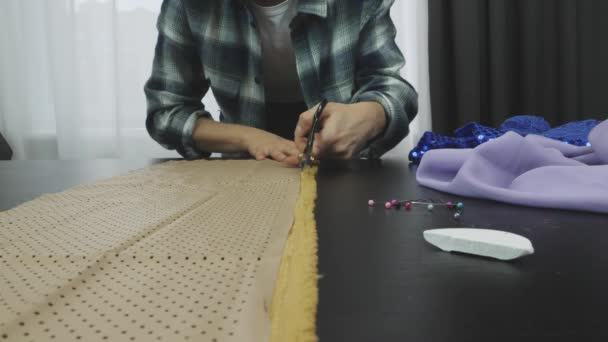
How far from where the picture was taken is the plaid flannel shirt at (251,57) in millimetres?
1067

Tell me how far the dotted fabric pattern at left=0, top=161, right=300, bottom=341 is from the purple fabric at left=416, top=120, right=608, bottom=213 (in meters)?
0.17

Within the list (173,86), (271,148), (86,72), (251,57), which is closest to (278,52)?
(251,57)

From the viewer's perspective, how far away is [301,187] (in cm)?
55

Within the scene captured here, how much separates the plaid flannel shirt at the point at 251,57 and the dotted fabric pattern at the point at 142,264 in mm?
568

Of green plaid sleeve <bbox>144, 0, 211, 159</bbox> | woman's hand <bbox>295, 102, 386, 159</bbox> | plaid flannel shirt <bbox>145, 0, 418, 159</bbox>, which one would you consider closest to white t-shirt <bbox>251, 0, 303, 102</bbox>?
plaid flannel shirt <bbox>145, 0, 418, 159</bbox>

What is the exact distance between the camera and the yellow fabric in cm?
19

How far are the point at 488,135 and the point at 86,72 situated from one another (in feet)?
5.56

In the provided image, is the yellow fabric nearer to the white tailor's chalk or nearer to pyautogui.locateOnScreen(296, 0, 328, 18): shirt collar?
the white tailor's chalk

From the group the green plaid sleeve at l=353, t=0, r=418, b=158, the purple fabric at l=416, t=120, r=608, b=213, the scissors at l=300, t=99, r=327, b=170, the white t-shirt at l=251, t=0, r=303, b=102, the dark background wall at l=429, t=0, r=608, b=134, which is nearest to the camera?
the purple fabric at l=416, t=120, r=608, b=213

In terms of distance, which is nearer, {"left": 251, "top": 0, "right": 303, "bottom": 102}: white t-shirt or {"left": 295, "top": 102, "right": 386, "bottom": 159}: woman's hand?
{"left": 295, "top": 102, "right": 386, "bottom": 159}: woman's hand

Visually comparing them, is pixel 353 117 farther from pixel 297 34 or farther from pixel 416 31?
pixel 416 31

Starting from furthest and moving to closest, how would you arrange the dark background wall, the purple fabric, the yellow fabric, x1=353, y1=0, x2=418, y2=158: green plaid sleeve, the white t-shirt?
the dark background wall
the white t-shirt
x1=353, y1=0, x2=418, y2=158: green plaid sleeve
the purple fabric
the yellow fabric

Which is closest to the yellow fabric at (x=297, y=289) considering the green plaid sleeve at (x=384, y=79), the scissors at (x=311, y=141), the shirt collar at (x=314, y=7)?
the scissors at (x=311, y=141)

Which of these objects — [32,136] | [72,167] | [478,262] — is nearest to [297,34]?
[72,167]
